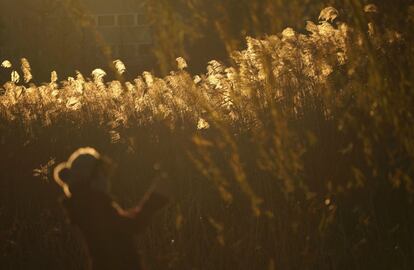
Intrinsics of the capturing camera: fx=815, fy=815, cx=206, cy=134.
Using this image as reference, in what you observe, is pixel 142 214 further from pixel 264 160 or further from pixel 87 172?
pixel 264 160

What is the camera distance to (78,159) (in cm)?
526

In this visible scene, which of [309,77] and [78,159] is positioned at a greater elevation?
[309,77]

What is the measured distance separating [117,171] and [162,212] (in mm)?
925

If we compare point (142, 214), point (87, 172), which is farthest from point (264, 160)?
point (87, 172)

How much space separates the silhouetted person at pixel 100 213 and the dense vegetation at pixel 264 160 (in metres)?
1.98

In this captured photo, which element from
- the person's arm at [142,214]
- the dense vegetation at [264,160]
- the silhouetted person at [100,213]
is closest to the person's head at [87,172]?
the silhouetted person at [100,213]

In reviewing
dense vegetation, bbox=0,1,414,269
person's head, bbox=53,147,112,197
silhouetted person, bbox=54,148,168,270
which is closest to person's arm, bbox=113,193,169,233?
silhouetted person, bbox=54,148,168,270

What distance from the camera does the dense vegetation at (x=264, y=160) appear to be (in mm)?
7090

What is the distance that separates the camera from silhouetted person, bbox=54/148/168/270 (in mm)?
5254

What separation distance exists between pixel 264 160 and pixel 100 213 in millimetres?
2638

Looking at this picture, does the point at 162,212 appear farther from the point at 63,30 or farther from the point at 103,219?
the point at 63,30

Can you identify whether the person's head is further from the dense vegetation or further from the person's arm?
the dense vegetation

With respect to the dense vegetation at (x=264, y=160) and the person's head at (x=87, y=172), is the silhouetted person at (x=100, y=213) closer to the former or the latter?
the person's head at (x=87, y=172)

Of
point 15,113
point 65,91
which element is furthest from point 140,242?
point 65,91
